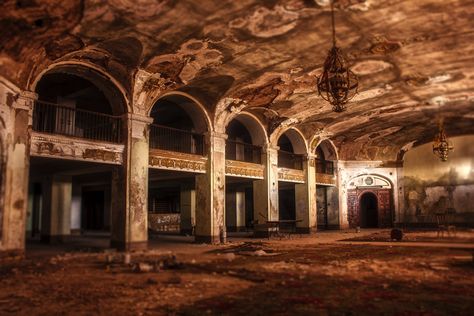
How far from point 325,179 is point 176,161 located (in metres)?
11.7

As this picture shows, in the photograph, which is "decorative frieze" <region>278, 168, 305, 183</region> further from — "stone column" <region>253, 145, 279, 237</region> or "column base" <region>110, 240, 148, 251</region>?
"column base" <region>110, 240, 148, 251</region>

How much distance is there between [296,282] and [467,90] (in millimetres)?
13920

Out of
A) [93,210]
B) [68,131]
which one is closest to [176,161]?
[68,131]

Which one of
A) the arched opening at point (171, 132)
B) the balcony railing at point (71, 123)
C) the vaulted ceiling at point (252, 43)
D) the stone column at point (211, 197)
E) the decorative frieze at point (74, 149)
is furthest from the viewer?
the arched opening at point (171, 132)

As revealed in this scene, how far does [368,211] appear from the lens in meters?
27.6

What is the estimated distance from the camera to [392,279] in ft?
22.8

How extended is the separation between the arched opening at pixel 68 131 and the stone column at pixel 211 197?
346 cm

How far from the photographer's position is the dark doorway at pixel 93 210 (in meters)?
28.3

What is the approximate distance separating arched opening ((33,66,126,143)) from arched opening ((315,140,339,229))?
43.0 ft

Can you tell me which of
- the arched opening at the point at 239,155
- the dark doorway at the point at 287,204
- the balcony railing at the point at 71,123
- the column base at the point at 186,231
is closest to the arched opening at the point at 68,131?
the balcony railing at the point at 71,123

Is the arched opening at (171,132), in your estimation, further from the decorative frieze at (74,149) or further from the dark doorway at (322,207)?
the dark doorway at (322,207)

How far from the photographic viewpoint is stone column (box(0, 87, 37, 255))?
9641mm

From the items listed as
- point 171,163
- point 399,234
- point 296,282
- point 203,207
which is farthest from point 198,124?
point 296,282

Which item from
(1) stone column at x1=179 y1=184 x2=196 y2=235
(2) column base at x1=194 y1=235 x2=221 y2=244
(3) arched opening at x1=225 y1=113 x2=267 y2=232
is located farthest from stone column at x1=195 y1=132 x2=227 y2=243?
(1) stone column at x1=179 y1=184 x2=196 y2=235
